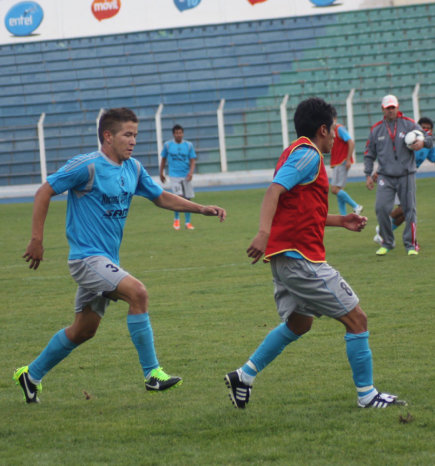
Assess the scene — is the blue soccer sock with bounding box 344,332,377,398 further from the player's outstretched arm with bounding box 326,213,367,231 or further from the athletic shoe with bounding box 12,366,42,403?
the athletic shoe with bounding box 12,366,42,403

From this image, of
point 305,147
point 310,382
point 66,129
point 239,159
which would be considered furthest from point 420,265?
point 66,129

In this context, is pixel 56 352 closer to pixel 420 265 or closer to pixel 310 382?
pixel 310 382

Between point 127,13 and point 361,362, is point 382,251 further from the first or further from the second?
point 127,13

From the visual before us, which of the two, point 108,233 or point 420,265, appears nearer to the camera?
point 108,233

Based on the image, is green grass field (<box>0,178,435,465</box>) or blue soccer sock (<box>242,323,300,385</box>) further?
blue soccer sock (<box>242,323,300,385</box>)

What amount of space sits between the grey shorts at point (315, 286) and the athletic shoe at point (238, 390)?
23.3 inches

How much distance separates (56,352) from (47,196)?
104 centimetres

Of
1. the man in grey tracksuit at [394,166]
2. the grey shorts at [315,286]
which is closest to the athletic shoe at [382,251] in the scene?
the man in grey tracksuit at [394,166]

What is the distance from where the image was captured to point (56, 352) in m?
5.53

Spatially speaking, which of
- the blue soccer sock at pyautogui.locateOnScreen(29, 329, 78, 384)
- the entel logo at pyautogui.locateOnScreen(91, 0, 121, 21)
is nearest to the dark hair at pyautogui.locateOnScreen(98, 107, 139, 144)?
the blue soccer sock at pyautogui.locateOnScreen(29, 329, 78, 384)

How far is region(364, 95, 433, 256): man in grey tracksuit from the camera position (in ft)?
38.2

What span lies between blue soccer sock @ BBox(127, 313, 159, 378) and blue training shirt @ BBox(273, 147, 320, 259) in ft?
3.27

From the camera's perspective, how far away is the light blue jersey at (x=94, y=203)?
5327mm

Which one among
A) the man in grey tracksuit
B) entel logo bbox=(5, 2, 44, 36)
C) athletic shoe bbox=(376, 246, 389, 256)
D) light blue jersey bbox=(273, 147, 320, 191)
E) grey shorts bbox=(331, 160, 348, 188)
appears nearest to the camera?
light blue jersey bbox=(273, 147, 320, 191)
